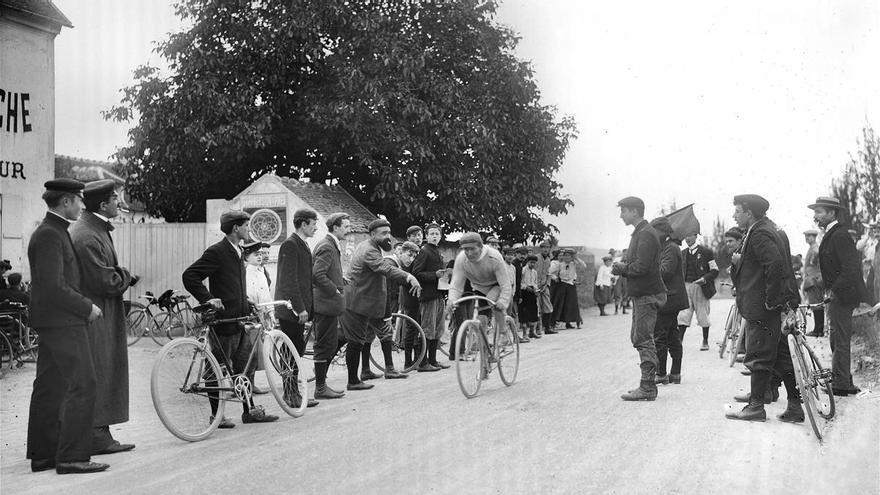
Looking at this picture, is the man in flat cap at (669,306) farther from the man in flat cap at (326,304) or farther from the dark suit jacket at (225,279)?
the dark suit jacket at (225,279)

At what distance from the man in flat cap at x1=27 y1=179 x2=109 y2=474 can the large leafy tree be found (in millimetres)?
15811

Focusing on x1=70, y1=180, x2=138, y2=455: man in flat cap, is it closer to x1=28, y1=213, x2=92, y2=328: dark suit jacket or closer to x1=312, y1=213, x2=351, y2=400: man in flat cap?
x1=28, y1=213, x2=92, y2=328: dark suit jacket

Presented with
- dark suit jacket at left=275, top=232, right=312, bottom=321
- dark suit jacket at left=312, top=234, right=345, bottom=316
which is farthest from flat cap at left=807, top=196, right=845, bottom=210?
dark suit jacket at left=275, top=232, right=312, bottom=321

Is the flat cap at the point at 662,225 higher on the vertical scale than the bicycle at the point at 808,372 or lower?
higher

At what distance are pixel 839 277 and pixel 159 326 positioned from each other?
12.6 metres

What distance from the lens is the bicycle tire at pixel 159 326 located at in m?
16.8

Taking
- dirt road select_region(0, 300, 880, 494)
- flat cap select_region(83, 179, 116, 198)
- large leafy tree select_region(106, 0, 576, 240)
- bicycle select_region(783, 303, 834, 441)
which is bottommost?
dirt road select_region(0, 300, 880, 494)

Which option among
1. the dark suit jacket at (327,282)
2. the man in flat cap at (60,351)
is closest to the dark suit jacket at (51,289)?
the man in flat cap at (60,351)

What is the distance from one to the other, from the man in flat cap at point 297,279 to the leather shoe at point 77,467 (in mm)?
2919

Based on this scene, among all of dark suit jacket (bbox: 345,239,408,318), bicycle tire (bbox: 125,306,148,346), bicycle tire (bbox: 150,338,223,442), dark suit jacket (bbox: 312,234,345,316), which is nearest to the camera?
bicycle tire (bbox: 150,338,223,442)

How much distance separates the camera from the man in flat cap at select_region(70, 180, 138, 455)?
6465 millimetres

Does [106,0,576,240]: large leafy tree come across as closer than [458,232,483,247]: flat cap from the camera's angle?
No

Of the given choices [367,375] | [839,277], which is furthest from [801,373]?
[367,375]

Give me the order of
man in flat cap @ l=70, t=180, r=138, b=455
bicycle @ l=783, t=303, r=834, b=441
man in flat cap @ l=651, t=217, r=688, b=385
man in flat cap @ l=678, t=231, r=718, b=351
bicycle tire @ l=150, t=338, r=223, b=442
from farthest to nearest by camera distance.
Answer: man in flat cap @ l=678, t=231, r=718, b=351
man in flat cap @ l=651, t=217, r=688, b=385
bicycle @ l=783, t=303, r=834, b=441
bicycle tire @ l=150, t=338, r=223, b=442
man in flat cap @ l=70, t=180, r=138, b=455
